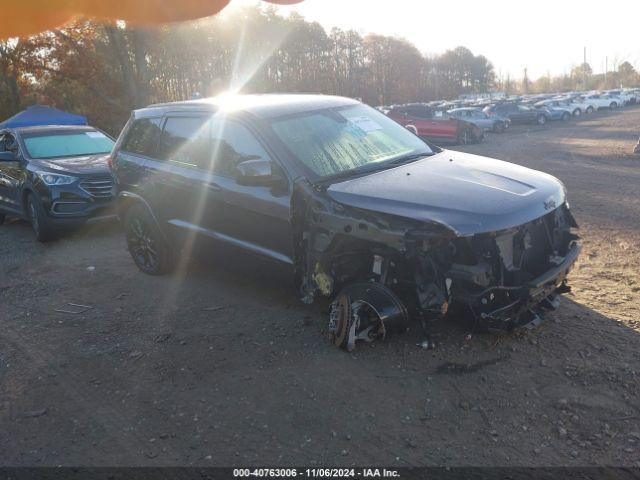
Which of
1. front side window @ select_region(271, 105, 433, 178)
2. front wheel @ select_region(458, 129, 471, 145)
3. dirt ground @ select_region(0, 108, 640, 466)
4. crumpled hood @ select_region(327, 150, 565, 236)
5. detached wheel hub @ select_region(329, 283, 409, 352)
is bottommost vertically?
dirt ground @ select_region(0, 108, 640, 466)

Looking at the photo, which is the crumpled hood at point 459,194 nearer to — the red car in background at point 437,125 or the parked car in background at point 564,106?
the red car in background at point 437,125

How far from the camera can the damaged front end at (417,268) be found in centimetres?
346

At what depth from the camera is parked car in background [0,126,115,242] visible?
25.0 feet

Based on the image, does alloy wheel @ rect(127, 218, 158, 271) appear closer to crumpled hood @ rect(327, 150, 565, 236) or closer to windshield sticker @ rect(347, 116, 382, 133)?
windshield sticker @ rect(347, 116, 382, 133)

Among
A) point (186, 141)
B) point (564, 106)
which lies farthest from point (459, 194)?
point (564, 106)

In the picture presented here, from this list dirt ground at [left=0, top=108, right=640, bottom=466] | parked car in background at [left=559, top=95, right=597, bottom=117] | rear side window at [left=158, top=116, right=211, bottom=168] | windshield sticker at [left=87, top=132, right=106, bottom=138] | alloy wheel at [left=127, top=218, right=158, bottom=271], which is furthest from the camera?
parked car in background at [left=559, top=95, right=597, bottom=117]

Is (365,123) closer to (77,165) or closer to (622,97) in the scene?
(77,165)

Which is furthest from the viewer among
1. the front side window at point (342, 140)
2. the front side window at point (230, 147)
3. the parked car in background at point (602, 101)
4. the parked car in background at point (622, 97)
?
the parked car in background at point (622, 97)

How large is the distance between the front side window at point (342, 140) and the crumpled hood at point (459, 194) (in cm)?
25

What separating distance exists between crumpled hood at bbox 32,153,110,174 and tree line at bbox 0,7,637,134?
1.04 meters

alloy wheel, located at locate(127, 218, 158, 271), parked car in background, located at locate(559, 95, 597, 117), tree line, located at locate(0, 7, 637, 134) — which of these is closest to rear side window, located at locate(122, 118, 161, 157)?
tree line, located at locate(0, 7, 637, 134)

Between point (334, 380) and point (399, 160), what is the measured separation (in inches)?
74.7

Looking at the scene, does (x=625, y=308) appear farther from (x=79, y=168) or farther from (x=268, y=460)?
(x=79, y=168)

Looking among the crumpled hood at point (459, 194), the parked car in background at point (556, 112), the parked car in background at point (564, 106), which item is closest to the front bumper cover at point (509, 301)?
the crumpled hood at point (459, 194)
